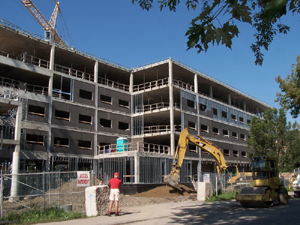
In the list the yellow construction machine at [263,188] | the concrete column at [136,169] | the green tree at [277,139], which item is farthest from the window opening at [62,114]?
the green tree at [277,139]

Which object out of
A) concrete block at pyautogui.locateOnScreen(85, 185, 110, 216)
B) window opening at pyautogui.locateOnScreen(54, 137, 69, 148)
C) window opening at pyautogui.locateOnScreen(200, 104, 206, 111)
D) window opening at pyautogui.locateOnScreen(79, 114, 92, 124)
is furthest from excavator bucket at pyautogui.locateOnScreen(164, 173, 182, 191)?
window opening at pyautogui.locateOnScreen(200, 104, 206, 111)

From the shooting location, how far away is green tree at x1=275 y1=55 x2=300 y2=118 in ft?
69.9

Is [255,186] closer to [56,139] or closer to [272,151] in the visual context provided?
[56,139]

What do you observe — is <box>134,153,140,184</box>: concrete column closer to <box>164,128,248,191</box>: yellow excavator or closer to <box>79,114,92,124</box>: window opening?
<box>164,128,248,191</box>: yellow excavator

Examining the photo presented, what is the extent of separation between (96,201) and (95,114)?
75.3 feet

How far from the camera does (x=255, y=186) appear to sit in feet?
55.4

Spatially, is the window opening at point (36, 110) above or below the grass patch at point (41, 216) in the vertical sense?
above

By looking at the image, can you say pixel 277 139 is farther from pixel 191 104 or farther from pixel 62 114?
pixel 62 114

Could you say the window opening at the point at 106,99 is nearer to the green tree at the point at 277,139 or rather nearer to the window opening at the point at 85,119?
the window opening at the point at 85,119

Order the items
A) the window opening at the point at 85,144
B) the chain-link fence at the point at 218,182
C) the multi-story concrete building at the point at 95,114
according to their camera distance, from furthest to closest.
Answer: the window opening at the point at 85,144 → the multi-story concrete building at the point at 95,114 → the chain-link fence at the point at 218,182

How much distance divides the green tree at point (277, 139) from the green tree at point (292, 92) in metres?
16.0

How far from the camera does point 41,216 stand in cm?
1229

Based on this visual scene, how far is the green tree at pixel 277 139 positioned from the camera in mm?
38678

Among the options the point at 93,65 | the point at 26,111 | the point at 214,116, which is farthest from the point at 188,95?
the point at 26,111
